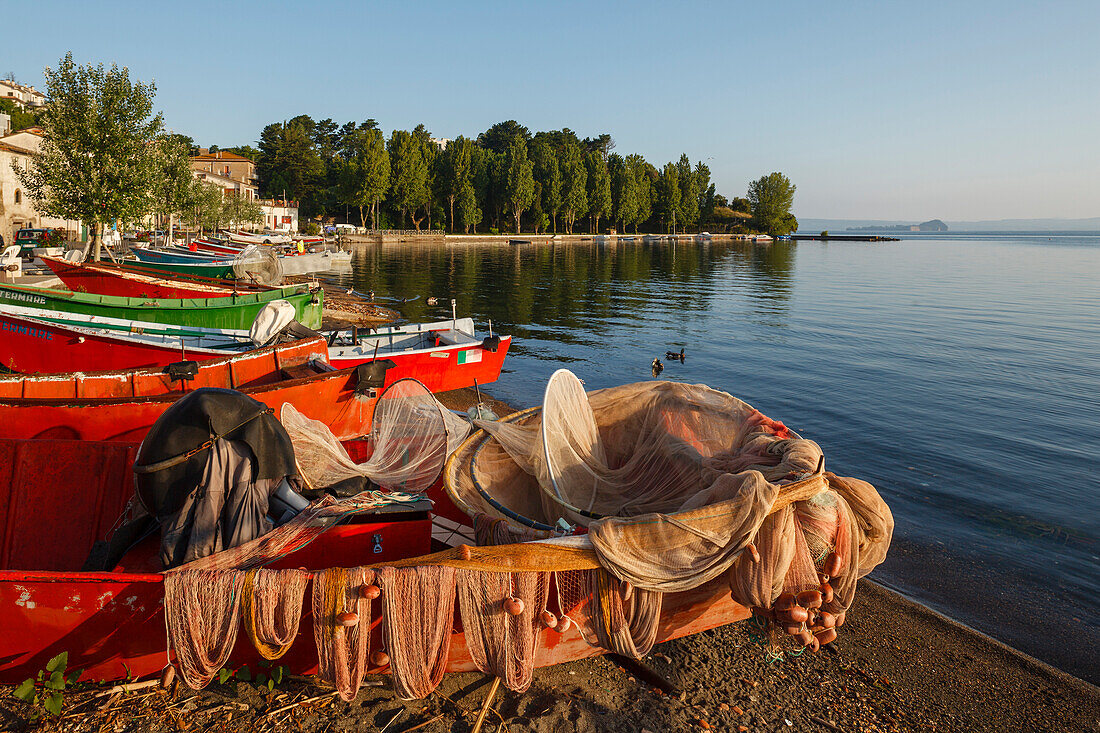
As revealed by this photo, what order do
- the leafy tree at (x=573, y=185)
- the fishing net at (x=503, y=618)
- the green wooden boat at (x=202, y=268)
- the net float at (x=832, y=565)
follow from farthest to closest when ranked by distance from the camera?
the leafy tree at (x=573, y=185) < the green wooden boat at (x=202, y=268) < the net float at (x=832, y=565) < the fishing net at (x=503, y=618)

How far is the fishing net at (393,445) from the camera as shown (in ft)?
21.1

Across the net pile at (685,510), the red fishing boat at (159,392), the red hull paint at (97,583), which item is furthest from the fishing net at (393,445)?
the red fishing boat at (159,392)

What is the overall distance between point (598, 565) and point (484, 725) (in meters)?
1.49

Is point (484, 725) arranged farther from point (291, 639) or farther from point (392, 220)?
point (392, 220)

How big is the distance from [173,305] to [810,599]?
17285mm

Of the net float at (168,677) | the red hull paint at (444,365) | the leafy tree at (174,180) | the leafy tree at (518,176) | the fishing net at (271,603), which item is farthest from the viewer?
the leafy tree at (518,176)

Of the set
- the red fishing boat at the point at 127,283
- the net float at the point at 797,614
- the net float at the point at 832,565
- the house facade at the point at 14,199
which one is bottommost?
the net float at the point at 797,614

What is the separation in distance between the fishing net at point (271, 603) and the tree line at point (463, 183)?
93.2 metres

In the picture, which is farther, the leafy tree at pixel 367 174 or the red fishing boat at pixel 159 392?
the leafy tree at pixel 367 174

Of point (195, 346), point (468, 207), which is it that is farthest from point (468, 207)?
point (195, 346)

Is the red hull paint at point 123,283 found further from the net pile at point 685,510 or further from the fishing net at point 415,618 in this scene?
the fishing net at point 415,618

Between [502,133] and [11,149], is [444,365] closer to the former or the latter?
[11,149]

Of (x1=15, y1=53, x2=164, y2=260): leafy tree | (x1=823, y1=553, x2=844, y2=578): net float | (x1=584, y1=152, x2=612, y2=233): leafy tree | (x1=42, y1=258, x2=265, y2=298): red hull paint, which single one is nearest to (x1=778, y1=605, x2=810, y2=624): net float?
(x1=823, y1=553, x2=844, y2=578): net float

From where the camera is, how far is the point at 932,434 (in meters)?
14.1
